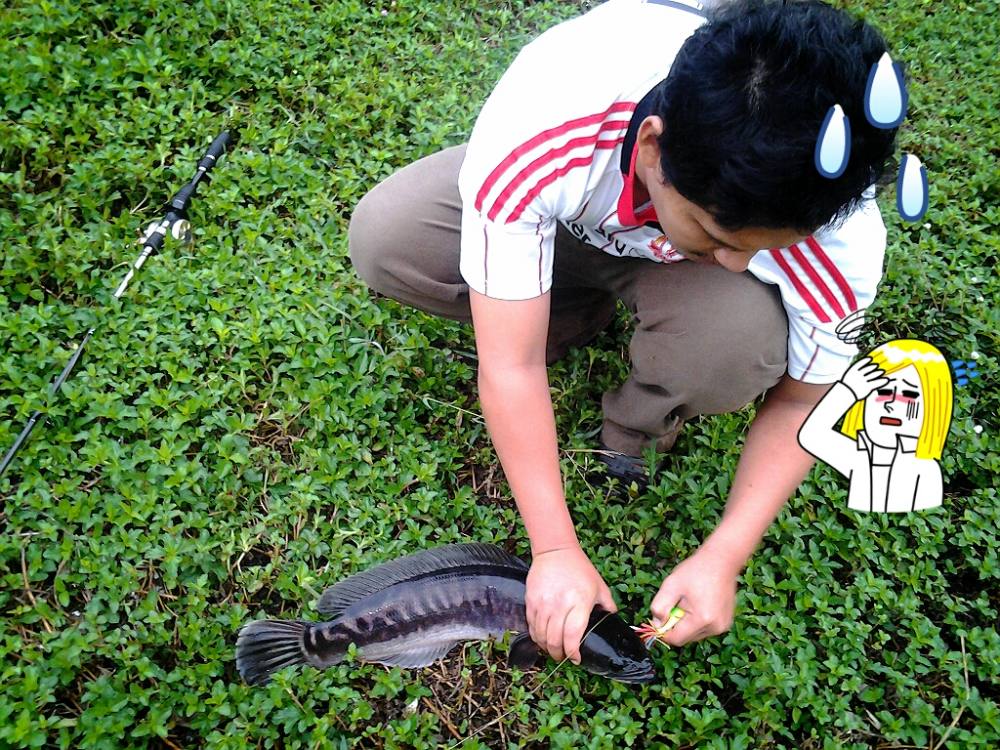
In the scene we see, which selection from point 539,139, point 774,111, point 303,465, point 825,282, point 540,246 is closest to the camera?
point 774,111

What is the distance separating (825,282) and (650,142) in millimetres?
690

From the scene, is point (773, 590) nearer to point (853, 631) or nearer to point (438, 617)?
point (853, 631)

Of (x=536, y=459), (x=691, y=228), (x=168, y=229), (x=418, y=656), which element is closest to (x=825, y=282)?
(x=691, y=228)

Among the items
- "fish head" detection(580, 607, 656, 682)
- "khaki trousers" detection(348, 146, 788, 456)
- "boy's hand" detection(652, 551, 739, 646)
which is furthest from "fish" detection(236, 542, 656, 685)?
"khaki trousers" detection(348, 146, 788, 456)

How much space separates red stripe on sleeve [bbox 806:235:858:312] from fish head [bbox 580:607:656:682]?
41.3 inches

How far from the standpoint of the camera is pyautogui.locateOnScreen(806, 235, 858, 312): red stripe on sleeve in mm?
2158

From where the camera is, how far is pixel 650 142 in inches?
73.1

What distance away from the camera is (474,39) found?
177 inches

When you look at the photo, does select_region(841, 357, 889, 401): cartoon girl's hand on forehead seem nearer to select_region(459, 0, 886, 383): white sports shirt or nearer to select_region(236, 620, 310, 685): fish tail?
select_region(459, 0, 886, 383): white sports shirt

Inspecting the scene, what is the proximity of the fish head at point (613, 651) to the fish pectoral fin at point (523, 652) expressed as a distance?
0.19m

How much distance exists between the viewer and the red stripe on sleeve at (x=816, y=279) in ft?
7.22

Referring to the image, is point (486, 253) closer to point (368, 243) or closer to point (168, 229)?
point (368, 243)

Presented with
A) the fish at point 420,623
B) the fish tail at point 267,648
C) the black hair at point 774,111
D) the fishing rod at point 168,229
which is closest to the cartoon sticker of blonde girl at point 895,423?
the black hair at point 774,111

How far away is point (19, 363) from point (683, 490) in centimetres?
233
